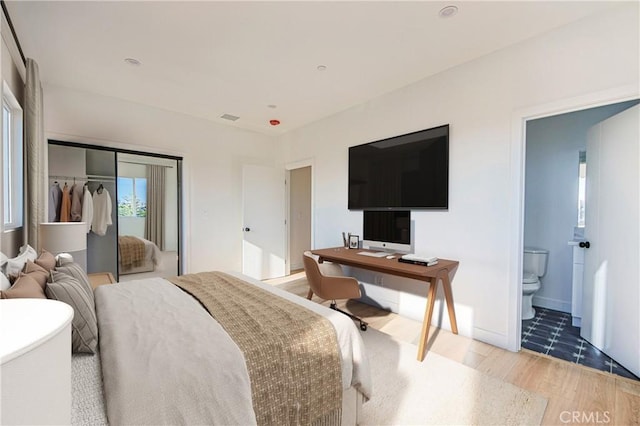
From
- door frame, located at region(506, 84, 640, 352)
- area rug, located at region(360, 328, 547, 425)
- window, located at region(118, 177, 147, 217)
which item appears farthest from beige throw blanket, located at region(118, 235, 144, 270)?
door frame, located at region(506, 84, 640, 352)

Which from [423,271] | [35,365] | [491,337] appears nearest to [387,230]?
[423,271]

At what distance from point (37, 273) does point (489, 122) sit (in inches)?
132

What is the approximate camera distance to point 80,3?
6.38 ft

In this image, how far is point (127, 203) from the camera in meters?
3.91

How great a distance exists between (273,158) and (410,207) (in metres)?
2.99

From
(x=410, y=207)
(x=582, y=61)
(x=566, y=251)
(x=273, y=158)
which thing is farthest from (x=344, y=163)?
(x=566, y=251)

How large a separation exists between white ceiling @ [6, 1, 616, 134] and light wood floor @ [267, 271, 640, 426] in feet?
8.51

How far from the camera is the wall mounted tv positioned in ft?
9.36

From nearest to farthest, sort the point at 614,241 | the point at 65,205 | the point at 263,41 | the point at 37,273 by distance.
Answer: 1. the point at 37,273
2. the point at 614,241
3. the point at 263,41
4. the point at 65,205

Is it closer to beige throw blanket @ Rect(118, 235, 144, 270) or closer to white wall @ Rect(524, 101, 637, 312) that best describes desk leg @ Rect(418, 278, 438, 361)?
white wall @ Rect(524, 101, 637, 312)

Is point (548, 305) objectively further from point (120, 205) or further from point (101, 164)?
point (101, 164)

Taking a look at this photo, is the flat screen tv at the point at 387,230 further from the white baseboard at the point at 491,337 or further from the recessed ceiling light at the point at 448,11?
the recessed ceiling light at the point at 448,11

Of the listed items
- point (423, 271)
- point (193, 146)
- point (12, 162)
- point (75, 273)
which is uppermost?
point (193, 146)

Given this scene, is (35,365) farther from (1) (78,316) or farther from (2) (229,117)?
(2) (229,117)
